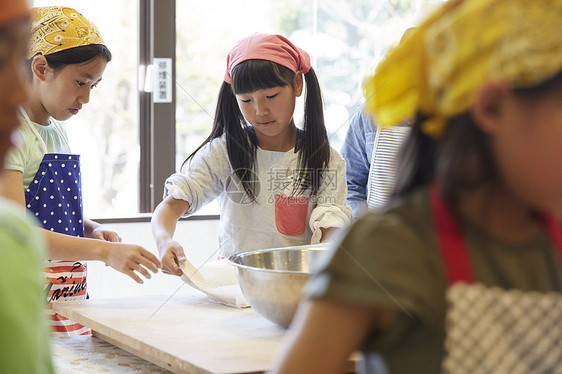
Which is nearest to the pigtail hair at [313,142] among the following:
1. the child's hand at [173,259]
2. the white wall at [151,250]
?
the child's hand at [173,259]

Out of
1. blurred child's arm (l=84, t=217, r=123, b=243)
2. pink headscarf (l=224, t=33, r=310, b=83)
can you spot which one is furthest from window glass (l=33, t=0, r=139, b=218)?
pink headscarf (l=224, t=33, r=310, b=83)

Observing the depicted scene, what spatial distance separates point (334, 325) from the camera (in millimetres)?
520

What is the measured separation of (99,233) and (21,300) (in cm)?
117

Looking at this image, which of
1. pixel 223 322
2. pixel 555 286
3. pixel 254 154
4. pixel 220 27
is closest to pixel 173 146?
pixel 220 27

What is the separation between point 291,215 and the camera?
5.18 feet

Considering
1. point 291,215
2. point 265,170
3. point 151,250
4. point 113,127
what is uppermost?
point 113,127

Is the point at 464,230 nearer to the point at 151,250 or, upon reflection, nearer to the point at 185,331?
the point at 185,331

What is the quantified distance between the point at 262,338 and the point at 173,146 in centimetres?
173

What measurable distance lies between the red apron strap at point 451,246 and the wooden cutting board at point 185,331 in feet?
1.27

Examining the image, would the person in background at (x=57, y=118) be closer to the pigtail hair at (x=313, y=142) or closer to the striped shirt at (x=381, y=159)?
the pigtail hair at (x=313, y=142)

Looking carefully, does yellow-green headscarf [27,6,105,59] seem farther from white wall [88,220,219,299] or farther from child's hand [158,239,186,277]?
white wall [88,220,219,299]

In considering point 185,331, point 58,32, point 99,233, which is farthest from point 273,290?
point 58,32

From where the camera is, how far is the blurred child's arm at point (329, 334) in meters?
0.52

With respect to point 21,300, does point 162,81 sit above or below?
above
